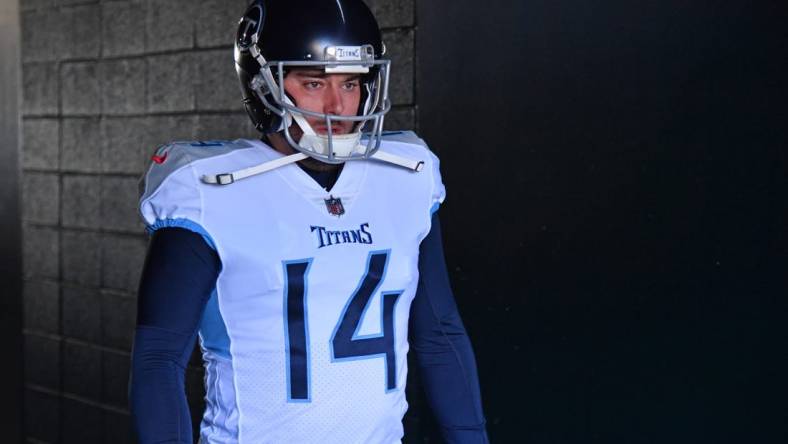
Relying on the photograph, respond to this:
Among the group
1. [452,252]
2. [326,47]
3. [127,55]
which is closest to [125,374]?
[127,55]

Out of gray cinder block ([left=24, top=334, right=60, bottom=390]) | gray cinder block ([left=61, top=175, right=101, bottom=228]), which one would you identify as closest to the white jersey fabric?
gray cinder block ([left=61, top=175, right=101, bottom=228])

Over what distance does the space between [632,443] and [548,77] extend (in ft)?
2.71

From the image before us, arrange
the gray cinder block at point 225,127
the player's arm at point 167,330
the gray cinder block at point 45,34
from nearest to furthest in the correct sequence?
1. the player's arm at point 167,330
2. the gray cinder block at point 225,127
3. the gray cinder block at point 45,34

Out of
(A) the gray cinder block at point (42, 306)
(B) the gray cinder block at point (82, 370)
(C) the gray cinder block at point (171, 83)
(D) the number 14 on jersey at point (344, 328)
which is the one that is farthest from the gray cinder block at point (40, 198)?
(D) the number 14 on jersey at point (344, 328)

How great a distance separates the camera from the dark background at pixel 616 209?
219 cm

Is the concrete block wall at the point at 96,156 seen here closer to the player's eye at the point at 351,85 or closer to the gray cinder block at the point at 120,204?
the gray cinder block at the point at 120,204

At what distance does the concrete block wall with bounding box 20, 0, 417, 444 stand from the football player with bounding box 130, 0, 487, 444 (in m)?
1.50

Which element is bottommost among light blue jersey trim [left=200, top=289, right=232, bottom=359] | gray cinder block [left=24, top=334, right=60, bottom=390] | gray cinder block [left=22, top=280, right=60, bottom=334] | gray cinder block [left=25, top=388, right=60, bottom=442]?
gray cinder block [left=25, top=388, right=60, bottom=442]

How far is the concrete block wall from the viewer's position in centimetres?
346

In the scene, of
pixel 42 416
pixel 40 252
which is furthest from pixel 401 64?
pixel 42 416

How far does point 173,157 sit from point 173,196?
0.31 ft

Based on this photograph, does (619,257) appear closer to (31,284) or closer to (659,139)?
(659,139)

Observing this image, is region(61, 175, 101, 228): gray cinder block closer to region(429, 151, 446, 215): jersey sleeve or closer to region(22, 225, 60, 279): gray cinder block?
region(22, 225, 60, 279): gray cinder block

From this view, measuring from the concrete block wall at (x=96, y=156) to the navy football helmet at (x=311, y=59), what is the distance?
1.45m
